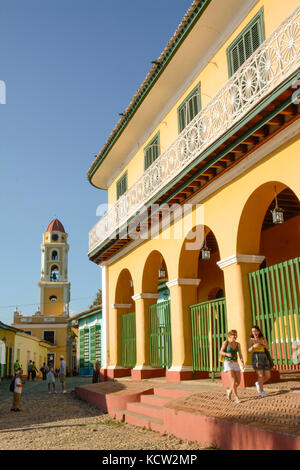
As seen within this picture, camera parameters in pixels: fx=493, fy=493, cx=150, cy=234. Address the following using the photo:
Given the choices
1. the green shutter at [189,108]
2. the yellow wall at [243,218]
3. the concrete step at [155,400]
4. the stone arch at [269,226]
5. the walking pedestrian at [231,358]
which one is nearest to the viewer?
the walking pedestrian at [231,358]

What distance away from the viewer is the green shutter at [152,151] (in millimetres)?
14453

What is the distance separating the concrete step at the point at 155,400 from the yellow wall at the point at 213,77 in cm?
664

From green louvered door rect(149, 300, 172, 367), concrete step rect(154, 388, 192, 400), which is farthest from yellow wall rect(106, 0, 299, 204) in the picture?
concrete step rect(154, 388, 192, 400)

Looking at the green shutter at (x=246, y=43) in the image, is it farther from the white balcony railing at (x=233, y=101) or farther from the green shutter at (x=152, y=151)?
the green shutter at (x=152, y=151)

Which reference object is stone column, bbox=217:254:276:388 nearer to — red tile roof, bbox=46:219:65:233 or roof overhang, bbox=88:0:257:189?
roof overhang, bbox=88:0:257:189

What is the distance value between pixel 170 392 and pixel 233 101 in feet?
19.3

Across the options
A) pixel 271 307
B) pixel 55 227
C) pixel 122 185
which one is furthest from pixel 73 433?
pixel 55 227

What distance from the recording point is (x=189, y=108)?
12398 mm

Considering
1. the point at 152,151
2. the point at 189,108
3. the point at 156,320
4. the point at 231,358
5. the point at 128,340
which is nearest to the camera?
the point at 231,358

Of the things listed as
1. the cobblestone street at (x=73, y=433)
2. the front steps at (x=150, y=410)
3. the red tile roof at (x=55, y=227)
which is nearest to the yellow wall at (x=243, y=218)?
the front steps at (x=150, y=410)

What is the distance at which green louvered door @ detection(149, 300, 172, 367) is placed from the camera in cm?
1335

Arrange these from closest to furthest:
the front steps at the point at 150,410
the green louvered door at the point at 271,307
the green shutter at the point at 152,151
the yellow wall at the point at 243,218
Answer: the yellow wall at the point at 243,218, the green louvered door at the point at 271,307, the front steps at the point at 150,410, the green shutter at the point at 152,151

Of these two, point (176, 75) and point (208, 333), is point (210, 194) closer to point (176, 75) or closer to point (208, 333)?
point (208, 333)

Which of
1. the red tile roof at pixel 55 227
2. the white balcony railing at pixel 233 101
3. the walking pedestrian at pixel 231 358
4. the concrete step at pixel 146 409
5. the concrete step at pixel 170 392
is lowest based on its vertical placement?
the concrete step at pixel 146 409
